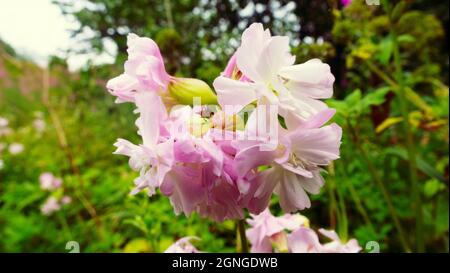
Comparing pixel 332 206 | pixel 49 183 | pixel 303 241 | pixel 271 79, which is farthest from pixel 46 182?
pixel 271 79

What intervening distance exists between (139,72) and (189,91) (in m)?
0.06

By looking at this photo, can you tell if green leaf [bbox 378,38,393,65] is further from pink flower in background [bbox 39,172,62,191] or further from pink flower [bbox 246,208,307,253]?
pink flower in background [bbox 39,172,62,191]

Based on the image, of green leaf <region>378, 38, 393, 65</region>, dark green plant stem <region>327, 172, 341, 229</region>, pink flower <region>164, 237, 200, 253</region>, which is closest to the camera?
pink flower <region>164, 237, 200, 253</region>

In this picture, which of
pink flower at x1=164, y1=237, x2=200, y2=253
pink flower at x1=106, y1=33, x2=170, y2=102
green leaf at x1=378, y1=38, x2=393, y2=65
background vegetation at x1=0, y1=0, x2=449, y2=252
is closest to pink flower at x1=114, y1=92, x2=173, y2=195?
pink flower at x1=106, y1=33, x2=170, y2=102

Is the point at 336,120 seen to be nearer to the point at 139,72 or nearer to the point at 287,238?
the point at 287,238

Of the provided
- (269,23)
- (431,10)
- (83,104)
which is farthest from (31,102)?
(431,10)

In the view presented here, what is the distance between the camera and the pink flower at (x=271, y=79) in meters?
0.29

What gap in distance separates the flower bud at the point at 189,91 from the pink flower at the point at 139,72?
2 centimetres

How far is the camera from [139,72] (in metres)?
0.31

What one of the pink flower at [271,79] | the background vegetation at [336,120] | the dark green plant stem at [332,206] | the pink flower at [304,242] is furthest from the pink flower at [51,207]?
the pink flower at [271,79]

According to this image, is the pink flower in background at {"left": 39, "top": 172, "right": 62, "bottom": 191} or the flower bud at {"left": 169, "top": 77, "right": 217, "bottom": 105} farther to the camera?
the pink flower in background at {"left": 39, "top": 172, "right": 62, "bottom": 191}

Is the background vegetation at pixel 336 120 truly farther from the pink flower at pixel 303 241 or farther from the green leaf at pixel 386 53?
the pink flower at pixel 303 241

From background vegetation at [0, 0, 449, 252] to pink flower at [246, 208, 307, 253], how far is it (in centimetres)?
18

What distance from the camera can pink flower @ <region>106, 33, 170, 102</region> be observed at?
0.32 m
